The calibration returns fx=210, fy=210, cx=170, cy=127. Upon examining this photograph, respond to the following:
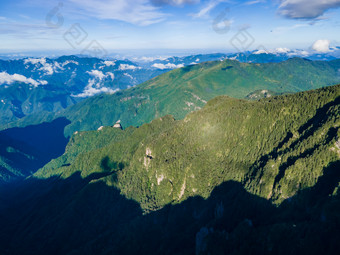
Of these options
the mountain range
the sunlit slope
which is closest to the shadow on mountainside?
the mountain range

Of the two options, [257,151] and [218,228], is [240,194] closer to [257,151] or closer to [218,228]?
[218,228]

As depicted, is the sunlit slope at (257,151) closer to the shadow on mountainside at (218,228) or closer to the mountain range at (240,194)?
the mountain range at (240,194)

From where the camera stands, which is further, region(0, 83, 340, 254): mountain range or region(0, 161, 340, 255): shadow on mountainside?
region(0, 83, 340, 254): mountain range

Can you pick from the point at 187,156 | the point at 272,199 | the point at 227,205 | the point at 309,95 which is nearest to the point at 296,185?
the point at 272,199

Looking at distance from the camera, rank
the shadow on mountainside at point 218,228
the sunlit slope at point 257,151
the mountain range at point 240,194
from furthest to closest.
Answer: the sunlit slope at point 257,151
the mountain range at point 240,194
the shadow on mountainside at point 218,228

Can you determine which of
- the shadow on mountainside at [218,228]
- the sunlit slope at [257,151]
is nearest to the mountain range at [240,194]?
the shadow on mountainside at [218,228]

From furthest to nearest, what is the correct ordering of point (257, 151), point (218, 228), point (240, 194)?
point (257, 151), point (240, 194), point (218, 228)

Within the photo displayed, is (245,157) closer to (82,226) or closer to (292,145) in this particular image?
(292,145)

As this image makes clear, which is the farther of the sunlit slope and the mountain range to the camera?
the sunlit slope

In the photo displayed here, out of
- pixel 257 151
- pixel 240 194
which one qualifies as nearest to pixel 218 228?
pixel 240 194

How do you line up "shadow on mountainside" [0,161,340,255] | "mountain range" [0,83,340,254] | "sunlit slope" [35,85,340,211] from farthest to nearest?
"sunlit slope" [35,85,340,211] < "mountain range" [0,83,340,254] < "shadow on mountainside" [0,161,340,255]

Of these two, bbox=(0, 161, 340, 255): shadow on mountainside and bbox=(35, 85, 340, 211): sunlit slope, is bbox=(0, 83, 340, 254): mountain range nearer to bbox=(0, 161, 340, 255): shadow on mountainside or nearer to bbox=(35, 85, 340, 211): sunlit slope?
bbox=(0, 161, 340, 255): shadow on mountainside

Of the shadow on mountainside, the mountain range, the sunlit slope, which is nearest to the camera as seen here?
the shadow on mountainside
